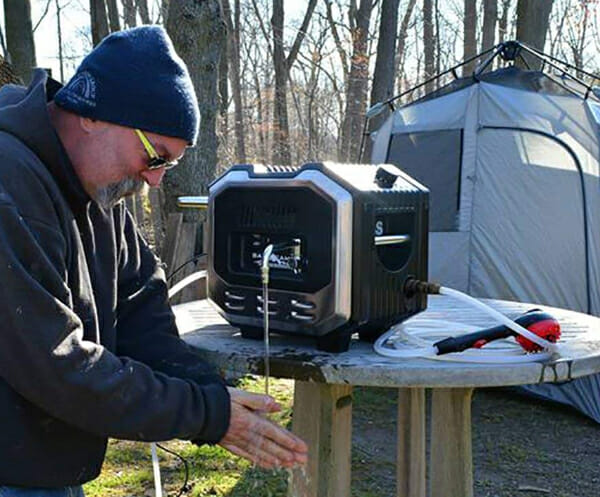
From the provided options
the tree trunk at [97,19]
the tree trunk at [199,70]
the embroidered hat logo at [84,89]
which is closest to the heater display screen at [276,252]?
the embroidered hat logo at [84,89]

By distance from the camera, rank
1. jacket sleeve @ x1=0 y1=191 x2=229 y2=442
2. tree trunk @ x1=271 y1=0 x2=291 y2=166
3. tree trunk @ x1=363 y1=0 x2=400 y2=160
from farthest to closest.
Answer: tree trunk @ x1=271 y1=0 x2=291 y2=166 < tree trunk @ x1=363 y1=0 x2=400 y2=160 < jacket sleeve @ x1=0 y1=191 x2=229 y2=442

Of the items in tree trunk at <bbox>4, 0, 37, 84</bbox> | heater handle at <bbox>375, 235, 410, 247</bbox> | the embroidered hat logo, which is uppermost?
tree trunk at <bbox>4, 0, 37, 84</bbox>

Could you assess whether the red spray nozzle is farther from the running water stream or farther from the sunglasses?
the sunglasses

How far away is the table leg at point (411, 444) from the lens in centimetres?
239

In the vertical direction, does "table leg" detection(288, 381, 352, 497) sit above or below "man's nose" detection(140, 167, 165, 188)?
below

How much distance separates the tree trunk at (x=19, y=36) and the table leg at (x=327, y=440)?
5.64 meters

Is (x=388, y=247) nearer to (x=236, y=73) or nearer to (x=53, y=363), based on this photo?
(x=53, y=363)

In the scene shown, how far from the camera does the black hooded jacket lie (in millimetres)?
1150

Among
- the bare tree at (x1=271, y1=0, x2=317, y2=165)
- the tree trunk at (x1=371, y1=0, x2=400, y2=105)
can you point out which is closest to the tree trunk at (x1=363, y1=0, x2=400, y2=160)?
the tree trunk at (x1=371, y1=0, x2=400, y2=105)

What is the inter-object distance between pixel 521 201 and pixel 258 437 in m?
3.67

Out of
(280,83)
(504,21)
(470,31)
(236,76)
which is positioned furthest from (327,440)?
(504,21)

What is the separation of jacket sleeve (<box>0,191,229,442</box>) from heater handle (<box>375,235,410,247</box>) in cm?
53

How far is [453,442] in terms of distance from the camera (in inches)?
79.0

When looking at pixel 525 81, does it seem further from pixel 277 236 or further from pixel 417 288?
pixel 277 236
